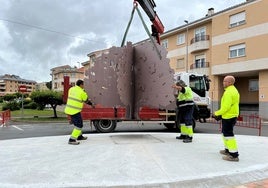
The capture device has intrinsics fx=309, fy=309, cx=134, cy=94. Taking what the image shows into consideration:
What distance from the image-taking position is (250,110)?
31.2 meters

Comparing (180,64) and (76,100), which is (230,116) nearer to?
(76,100)

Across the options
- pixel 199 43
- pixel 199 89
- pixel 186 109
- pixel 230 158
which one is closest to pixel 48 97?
pixel 199 89

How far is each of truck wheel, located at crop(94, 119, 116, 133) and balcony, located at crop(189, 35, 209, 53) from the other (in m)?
21.1

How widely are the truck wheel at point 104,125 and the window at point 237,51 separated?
60.9 feet

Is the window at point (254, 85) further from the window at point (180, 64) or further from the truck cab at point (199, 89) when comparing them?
the truck cab at point (199, 89)

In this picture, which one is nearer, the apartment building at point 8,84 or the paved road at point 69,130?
the paved road at point 69,130

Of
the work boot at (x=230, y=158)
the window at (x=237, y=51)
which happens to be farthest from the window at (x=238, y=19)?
the work boot at (x=230, y=158)

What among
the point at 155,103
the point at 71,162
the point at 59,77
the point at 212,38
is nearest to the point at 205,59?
the point at 212,38

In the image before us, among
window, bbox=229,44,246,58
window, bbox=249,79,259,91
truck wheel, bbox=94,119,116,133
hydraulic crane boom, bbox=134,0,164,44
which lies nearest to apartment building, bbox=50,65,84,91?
window, bbox=249,79,259,91

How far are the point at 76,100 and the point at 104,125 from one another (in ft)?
20.0

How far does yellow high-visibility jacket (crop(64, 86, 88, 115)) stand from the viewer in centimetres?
828

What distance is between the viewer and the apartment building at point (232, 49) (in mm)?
26906

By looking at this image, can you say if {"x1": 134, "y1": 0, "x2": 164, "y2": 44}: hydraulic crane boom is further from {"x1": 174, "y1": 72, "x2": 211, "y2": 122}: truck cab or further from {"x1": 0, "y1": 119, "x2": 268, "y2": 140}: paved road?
{"x1": 0, "y1": 119, "x2": 268, "y2": 140}: paved road

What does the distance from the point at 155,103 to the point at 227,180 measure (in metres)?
4.08
